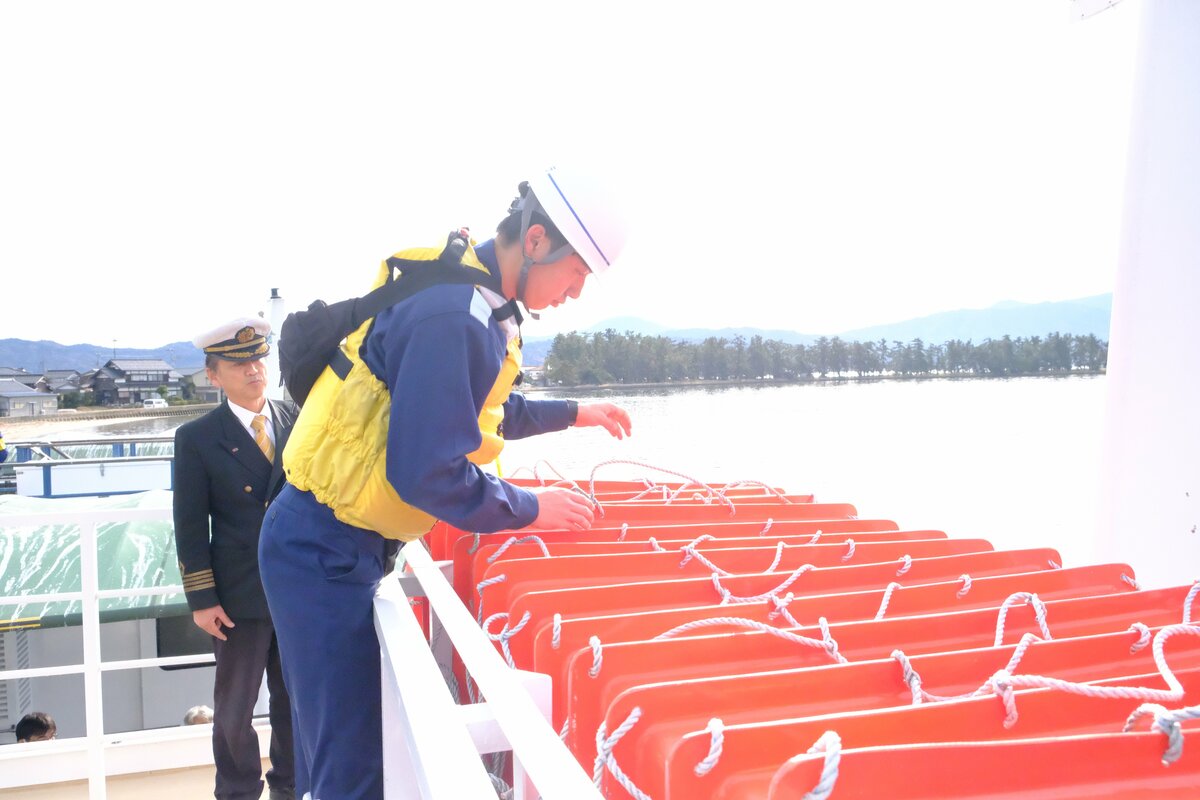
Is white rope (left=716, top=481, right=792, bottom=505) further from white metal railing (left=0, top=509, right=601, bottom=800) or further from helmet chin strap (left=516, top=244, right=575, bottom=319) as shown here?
helmet chin strap (left=516, top=244, right=575, bottom=319)

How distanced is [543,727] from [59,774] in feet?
10.3

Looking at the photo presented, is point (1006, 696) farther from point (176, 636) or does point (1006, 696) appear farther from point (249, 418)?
point (176, 636)

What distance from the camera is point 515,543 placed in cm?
149

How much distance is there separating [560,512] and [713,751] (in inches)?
28.9

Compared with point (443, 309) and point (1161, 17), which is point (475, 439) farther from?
point (1161, 17)

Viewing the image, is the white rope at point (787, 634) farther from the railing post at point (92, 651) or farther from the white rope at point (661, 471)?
the railing post at point (92, 651)

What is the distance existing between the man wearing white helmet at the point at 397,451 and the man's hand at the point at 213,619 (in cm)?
92

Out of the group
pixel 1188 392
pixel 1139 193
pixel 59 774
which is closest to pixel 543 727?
pixel 1188 392

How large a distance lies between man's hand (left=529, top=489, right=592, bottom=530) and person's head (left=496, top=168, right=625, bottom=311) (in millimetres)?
332

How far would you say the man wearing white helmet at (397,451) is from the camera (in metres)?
1.17

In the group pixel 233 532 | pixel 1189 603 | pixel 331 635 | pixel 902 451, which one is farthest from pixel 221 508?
pixel 902 451

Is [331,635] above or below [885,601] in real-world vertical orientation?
below

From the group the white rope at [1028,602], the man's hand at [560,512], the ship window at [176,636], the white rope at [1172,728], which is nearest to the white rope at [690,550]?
the man's hand at [560,512]

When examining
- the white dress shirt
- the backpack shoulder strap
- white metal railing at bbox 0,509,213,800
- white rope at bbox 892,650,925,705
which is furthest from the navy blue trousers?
white metal railing at bbox 0,509,213,800
